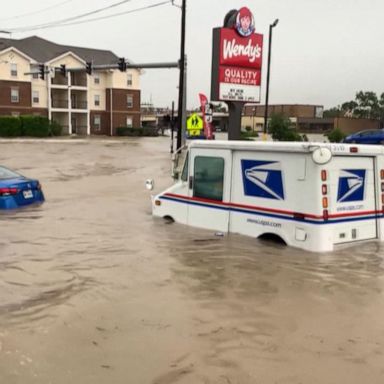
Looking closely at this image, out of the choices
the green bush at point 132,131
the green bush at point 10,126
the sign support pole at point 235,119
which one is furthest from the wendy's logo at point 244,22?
the green bush at point 132,131

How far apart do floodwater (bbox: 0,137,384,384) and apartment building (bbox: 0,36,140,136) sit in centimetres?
5402

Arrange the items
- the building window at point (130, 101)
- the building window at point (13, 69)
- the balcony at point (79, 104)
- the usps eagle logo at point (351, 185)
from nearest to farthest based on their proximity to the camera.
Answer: the usps eagle logo at point (351, 185) → the building window at point (13, 69) → the balcony at point (79, 104) → the building window at point (130, 101)

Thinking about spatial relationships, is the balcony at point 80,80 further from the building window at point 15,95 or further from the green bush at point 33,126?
the green bush at point 33,126

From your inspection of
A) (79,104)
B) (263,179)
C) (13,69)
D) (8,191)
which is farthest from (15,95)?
(263,179)

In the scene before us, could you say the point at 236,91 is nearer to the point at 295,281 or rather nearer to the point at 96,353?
the point at 295,281

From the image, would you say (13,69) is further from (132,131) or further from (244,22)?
(244,22)

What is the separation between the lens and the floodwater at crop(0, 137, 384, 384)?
14.9 feet

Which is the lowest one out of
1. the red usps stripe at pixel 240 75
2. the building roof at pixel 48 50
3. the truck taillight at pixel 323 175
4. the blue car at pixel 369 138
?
the blue car at pixel 369 138

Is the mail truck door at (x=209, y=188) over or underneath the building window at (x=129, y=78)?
underneath

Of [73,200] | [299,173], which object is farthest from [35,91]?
[299,173]

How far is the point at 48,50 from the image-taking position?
66062 millimetres

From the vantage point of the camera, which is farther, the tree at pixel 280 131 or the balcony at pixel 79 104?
the balcony at pixel 79 104

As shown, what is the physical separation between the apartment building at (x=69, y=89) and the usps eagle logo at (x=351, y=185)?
5563 centimetres

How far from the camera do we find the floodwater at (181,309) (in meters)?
4.55
